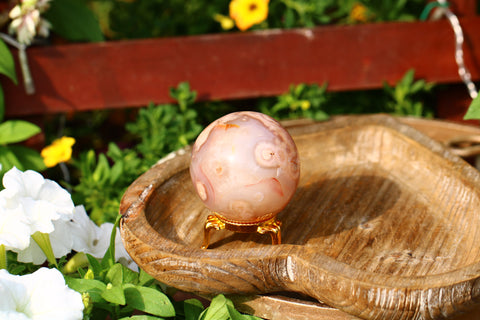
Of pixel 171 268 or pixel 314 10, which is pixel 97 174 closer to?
pixel 171 268

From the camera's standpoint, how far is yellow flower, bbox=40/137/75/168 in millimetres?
1526

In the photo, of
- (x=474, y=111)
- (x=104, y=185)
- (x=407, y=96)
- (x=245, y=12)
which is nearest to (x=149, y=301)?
(x=104, y=185)

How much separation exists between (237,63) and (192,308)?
94 centimetres

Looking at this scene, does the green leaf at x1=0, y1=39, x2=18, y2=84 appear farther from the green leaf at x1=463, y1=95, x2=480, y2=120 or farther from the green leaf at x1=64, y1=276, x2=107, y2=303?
the green leaf at x1=463, y1=95, x2=480, y2=120

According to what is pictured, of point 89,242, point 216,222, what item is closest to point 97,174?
point 89,242

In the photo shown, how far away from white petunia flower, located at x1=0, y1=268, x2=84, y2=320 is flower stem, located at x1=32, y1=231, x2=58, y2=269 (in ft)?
0.46

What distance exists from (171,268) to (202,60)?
99cm

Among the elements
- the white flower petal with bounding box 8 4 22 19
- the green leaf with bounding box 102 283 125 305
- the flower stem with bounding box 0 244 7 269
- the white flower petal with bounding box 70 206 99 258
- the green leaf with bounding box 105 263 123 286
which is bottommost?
the white flower petal with bounding box 70 206 99 258

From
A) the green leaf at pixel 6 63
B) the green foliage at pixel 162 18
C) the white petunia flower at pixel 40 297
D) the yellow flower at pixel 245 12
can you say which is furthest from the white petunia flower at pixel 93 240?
the green foliage at pixel 162 18

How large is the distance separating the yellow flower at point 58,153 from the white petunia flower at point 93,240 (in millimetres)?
452

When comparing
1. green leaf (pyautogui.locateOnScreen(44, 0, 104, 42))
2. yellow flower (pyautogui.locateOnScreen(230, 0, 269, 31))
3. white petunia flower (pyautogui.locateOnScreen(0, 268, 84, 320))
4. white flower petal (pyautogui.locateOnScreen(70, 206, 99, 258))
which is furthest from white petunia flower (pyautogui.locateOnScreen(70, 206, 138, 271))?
yellow flower (pyautogui.locateOnScreen(230, 0, 269, 31))

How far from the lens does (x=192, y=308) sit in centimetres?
100

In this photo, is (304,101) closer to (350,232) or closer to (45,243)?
(350,232)

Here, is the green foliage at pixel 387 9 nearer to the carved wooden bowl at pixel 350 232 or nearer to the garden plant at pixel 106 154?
the garden plant at pixel 106 154
